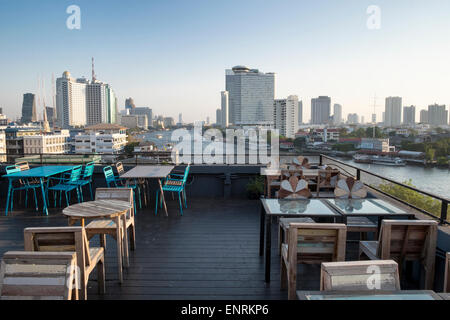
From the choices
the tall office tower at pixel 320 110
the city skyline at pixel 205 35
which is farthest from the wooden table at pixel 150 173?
the tall office tower at pixel 320 110

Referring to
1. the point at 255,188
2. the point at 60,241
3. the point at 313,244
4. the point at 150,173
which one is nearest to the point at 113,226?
the point at 60,241

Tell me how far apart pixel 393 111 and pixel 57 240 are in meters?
42.1

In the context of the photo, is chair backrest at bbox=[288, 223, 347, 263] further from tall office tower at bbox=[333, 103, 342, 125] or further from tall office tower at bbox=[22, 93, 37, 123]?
tall office tower at bbox=[22, 93, 37, 123]

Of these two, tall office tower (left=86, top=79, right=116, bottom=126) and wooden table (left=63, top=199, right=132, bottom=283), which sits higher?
tall office tower (left=86, top=79, right=116, bottom=126)

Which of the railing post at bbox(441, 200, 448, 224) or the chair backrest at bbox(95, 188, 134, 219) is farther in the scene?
the chair backrest at bbox(95, 188, 134, 219)

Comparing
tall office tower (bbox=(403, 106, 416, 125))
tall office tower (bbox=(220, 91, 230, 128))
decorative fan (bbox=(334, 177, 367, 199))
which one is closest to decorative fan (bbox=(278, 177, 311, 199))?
decorative fan (bbox=(334, 177, 367, 199))

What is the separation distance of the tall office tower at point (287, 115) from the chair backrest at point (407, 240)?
3360 cm

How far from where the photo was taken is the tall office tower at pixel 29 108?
110 metres

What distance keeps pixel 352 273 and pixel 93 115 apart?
295 ft

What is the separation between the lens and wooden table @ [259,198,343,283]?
3080mm

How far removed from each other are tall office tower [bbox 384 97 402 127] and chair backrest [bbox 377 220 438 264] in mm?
38260

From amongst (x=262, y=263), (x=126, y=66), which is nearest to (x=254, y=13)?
(x=126, y=66)

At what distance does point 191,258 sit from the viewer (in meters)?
3.69

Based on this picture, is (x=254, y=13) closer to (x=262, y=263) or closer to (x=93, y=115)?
(x=262, y=263)
